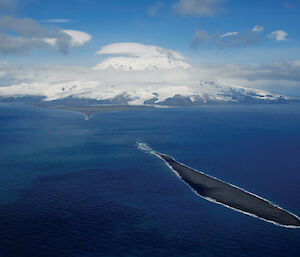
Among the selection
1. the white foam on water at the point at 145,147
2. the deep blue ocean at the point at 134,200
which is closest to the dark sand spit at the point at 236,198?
the deep blue ocean at the point at 134,200

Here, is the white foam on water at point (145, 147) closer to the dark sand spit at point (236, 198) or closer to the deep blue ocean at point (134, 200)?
the deep blue ocean at point (134, 200)

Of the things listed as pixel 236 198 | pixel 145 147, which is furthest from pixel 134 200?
pixel 145 147

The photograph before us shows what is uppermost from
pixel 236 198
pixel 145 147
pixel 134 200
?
pixel 145 147

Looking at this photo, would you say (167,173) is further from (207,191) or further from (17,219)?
(17,219)

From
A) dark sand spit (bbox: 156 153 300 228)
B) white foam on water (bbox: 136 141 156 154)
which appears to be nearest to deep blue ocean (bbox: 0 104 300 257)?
dark sand spit (bbox: 156 153 300 228)

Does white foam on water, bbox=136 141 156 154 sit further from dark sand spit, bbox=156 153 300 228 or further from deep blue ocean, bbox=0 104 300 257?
dark sand spit, bbox=156 153 300 228

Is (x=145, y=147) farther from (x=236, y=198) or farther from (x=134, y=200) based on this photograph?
(x=236, y=198)

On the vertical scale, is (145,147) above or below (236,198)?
above
